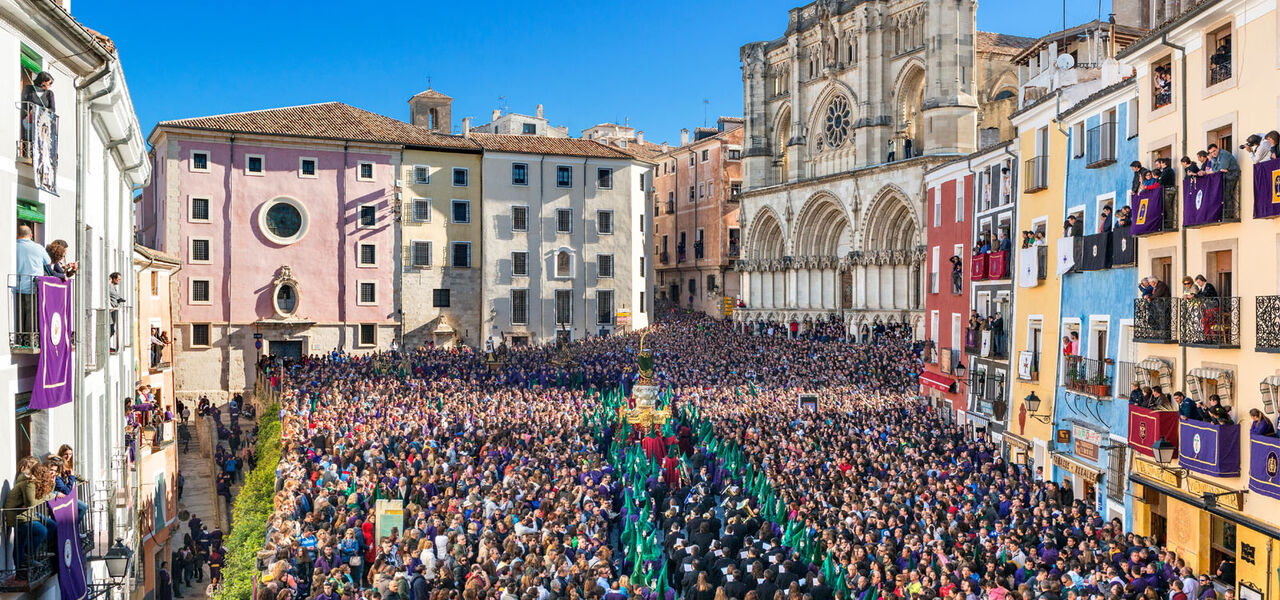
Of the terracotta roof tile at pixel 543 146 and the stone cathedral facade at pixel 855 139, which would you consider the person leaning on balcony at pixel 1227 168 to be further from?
the terracotta roof tile at pixel 543 146

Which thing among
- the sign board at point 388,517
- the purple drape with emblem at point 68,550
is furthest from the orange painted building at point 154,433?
the purple drape with emblem at point 68,550

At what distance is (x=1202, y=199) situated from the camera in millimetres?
17891

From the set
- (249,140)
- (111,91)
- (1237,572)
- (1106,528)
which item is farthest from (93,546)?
(249,140)

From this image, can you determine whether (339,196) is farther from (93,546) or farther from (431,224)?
(93,546)

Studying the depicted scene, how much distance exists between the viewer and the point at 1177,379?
63.5 feet

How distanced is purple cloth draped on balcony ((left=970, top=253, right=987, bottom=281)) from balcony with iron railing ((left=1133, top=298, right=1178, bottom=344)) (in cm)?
947

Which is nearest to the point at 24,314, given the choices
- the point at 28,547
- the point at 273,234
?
Answer: the point at 28,547

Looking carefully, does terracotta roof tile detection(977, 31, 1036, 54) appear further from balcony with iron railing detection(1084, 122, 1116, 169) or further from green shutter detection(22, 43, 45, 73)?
green shutter detection(22, 43, 45, 73)

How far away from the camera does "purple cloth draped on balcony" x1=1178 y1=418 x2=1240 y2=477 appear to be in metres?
17.2

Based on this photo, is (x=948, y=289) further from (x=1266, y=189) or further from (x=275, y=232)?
(x=275, y=232)

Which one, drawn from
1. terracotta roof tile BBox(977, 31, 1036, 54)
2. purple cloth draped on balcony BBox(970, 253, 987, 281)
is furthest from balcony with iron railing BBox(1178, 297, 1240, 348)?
terracotta roof tile BBox(977, 31, 1036, 54)

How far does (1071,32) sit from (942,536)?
888 inches

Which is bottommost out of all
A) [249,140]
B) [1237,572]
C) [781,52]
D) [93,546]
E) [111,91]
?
[1237,572]

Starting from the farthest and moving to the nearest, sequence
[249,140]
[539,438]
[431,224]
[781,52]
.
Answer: [781,52], [431,224], [249,140], [539,438]
